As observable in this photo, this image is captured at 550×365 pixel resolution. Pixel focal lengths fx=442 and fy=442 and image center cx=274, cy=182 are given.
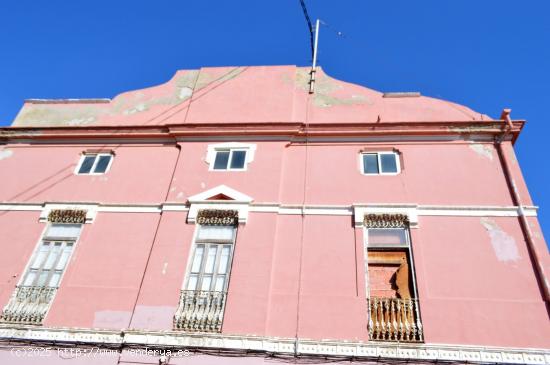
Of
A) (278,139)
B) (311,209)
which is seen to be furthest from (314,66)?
(311,209)

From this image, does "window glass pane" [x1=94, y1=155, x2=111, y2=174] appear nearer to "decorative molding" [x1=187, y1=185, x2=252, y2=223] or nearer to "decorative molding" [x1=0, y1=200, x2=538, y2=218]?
"decorative molding" [x1=0, y1=200, x2=538, y2=218]

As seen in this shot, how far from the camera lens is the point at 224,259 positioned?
10102 mm

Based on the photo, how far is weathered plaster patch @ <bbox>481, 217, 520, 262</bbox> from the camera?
9.47 m

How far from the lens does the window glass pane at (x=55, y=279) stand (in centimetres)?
1010

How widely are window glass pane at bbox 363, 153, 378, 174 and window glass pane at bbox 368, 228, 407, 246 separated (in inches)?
68.4

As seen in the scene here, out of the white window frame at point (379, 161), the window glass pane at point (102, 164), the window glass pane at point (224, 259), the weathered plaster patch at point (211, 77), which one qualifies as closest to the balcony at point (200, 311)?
the window glass pane at point (224, 259)

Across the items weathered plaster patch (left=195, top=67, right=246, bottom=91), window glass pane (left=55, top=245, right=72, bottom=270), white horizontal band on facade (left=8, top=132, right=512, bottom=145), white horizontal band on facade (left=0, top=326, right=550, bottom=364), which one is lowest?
white horizontal band on facade (left=0, top=326, right=550, bottom=364)

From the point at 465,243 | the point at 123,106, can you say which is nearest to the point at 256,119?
the point at 123,106

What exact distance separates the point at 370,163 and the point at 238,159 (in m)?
3.50

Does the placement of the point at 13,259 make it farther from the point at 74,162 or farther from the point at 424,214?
the point at 424,214

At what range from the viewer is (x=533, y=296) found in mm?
8859

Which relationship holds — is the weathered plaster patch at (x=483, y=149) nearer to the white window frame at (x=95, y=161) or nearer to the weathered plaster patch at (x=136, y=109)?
the weathered plaster patch at (x=136, y=109)

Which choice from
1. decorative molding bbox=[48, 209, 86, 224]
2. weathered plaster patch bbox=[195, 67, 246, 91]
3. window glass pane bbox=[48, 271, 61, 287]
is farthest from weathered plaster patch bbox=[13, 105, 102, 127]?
window glass pane bbox=[48, 271, 61, 287]

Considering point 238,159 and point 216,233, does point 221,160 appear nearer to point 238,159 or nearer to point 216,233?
point 238,159
